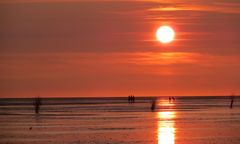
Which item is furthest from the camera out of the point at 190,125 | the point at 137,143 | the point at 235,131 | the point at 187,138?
the point at 190,125

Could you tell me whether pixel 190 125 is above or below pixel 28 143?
above

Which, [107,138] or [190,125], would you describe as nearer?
[107,138]

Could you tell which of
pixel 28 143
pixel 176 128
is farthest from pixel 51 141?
pixel 176 128

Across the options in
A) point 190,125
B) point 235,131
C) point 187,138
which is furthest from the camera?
point 190,125

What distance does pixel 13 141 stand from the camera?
101 ft

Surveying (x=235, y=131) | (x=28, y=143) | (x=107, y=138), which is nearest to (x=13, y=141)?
(x=28, y=143)

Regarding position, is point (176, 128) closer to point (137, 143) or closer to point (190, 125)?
point (190, 125)

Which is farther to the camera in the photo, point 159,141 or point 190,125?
point 190,125

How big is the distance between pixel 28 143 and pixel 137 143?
17.5 feet

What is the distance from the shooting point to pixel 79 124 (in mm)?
41656

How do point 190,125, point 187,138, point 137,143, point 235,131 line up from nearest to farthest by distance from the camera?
1. point 137,143
2. point 187,138
3. point 235,131
4. point 190,125

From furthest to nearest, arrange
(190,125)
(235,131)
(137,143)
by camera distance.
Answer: (190,125), (235,131), (137,143)

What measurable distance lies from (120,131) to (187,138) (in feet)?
17.3

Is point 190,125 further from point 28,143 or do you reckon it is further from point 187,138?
point 28,143
